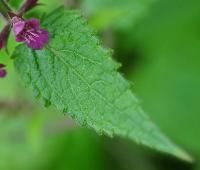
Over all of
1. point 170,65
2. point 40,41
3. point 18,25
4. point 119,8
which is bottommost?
point 18,25

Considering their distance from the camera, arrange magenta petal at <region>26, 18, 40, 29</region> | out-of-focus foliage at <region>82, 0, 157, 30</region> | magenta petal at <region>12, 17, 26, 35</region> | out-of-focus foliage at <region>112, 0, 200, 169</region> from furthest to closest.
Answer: out-of-focus foliage at <region>112, 0, 200, 169</region>
out-of-focus foliage at <region>82, 0, 157, 30</region>
magenta petal at <region>26, 18, 40, 29</region>
magenta petal at <region>12, 17, 26, 35</region>

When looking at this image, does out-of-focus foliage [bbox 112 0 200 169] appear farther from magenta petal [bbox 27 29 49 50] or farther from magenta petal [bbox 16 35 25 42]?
magenta petal [bbox 16 35 25 42]

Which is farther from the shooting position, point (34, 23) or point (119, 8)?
point (119, 8)

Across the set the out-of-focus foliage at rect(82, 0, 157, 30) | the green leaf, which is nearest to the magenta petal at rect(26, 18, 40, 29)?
the green leaf

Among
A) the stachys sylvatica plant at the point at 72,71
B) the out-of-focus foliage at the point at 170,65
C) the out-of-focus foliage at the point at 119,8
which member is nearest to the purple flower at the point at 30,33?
the stachys sylvatica plant at the point at 72,71

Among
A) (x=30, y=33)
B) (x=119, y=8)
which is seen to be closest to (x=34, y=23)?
(x=30, y=33)

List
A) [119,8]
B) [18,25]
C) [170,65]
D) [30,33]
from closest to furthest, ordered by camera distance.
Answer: [18,25] → [30,33] → [119,8] → [170,65]

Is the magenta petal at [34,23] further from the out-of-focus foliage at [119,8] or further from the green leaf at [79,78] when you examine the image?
the out-of-focus foliage at [119,8]

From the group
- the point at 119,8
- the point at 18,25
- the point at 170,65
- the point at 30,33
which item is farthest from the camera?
the point at 170,65

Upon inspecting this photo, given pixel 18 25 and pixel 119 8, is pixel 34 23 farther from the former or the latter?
pixel 119 8
